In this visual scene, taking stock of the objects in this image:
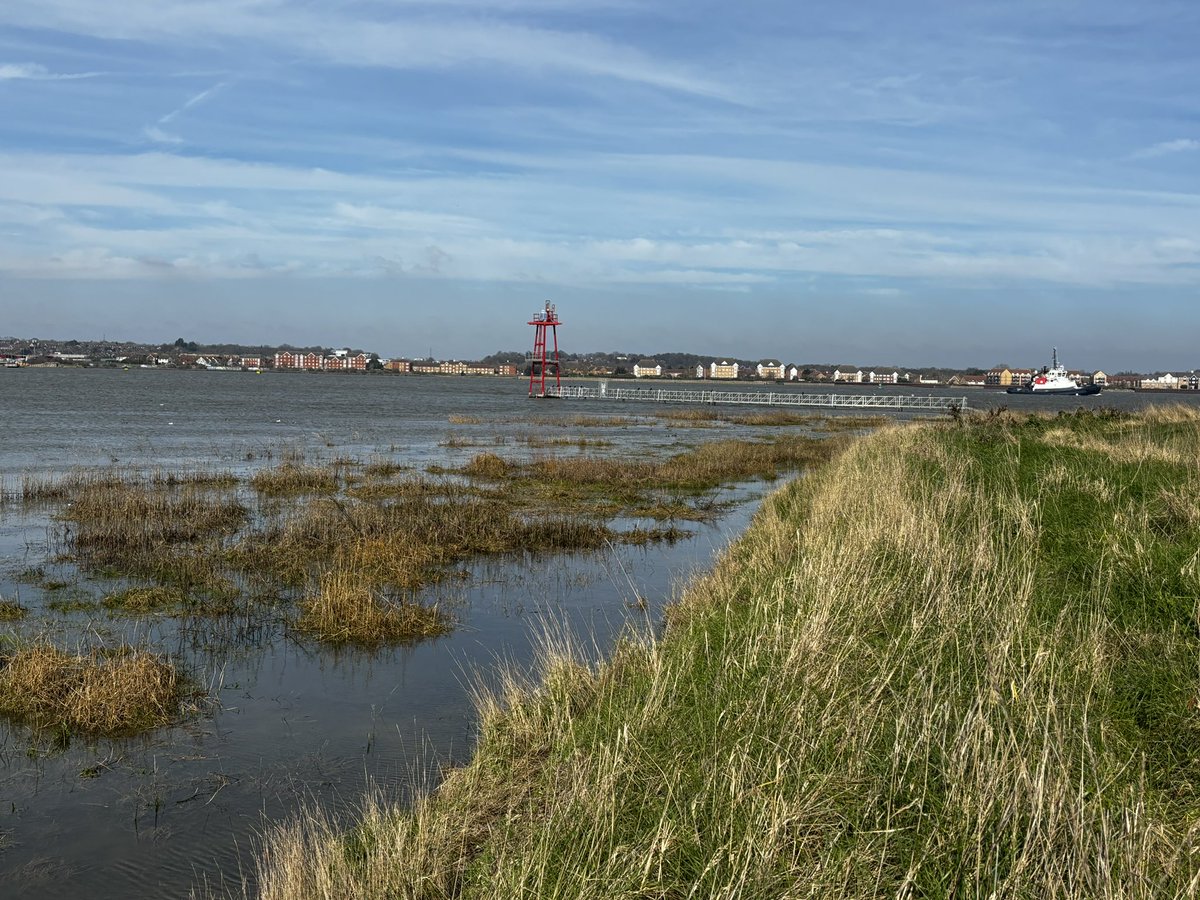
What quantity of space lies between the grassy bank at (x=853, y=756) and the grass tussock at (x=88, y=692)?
10.3 feet

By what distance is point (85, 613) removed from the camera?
43.3 feet

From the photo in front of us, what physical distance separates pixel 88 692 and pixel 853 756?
24.3 ft

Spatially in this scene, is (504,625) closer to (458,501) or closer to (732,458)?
(458,501)

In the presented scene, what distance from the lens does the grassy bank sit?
4.82m

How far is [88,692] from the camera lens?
952 centimetres

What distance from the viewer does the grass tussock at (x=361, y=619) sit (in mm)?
12656

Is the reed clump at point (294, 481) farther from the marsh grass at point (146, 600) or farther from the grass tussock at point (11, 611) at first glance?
the grass tussock at point (11, 611)

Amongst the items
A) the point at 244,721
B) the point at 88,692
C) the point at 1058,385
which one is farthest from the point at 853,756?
the point at 1058,385

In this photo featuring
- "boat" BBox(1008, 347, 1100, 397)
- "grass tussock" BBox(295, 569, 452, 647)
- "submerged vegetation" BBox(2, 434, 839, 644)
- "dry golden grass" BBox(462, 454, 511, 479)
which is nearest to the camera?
"grass tussock" BBox(295, 569, 452, 647)

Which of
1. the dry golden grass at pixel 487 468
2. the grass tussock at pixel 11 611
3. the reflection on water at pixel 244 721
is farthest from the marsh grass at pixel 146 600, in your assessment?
the dry golden grass at pixel 487 468

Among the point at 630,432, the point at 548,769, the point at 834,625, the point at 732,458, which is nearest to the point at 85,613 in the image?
the point at 548,769

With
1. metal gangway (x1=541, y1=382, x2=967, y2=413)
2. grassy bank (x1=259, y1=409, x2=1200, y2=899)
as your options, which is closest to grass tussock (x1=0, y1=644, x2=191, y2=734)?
grassy bank (x1=259, y1=409, x2=1200, y2=899)

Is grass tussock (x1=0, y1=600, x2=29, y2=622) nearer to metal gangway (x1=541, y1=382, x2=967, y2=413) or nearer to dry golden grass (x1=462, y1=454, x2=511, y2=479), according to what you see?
dry golden grass (x1=462, y1=454, x2=511, y2=479)

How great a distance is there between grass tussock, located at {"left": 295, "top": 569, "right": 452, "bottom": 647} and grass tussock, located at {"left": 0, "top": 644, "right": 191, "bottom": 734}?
251cm
